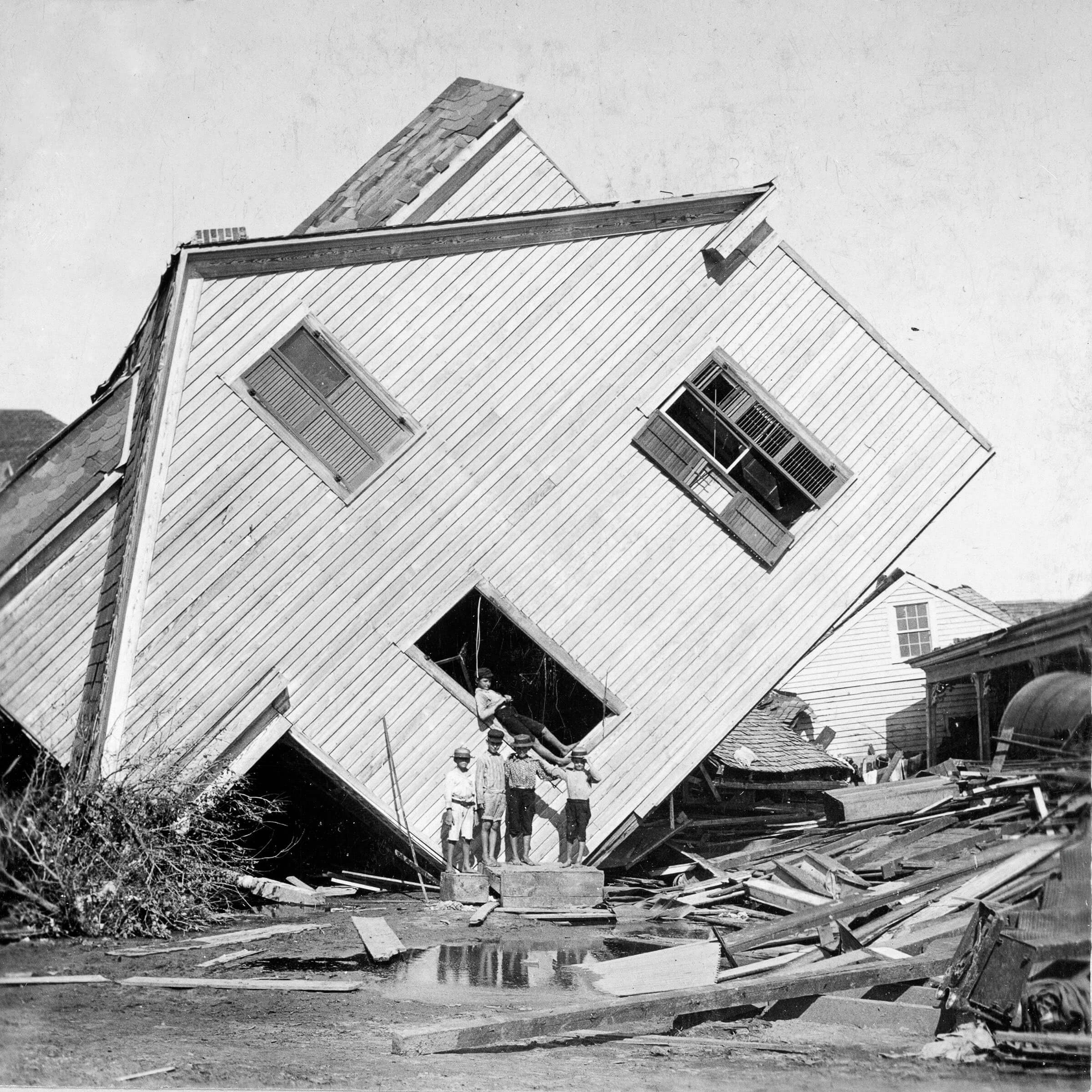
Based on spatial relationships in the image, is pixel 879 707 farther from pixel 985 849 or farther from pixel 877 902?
pixel 877 902

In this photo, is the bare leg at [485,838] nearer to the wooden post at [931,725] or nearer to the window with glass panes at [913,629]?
the wooden post at [931,725]

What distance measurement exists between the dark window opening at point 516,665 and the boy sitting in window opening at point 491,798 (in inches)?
52.8

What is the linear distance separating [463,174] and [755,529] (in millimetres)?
6587

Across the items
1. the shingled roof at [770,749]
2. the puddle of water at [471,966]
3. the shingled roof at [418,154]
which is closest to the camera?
the puddle of water at [471,966]

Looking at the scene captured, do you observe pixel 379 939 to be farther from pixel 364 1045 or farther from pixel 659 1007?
pixel 659 1007

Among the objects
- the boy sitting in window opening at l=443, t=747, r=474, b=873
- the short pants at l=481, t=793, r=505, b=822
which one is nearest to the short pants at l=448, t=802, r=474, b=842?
the boy sitting in window opening at l=443, t=747, r=474, b=873

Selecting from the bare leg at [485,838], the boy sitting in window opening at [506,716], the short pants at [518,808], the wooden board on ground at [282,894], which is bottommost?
the wooden board on ground at [282,894]

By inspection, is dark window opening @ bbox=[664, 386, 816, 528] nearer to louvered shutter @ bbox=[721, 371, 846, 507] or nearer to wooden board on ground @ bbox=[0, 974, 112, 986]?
louvered shutter @ bbox=[721, 371, 846, 507]

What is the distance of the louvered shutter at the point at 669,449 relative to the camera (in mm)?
14859

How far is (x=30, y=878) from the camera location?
30.6ft

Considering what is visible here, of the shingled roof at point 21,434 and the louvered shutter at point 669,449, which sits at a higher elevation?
the louvered shutter at point 669,449

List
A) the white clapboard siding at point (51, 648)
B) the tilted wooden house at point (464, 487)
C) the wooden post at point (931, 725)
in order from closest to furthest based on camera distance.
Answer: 1. the white clapboard siding at point (51, 648)
2. the tilted wooden house at point (464, 487)
3. the wooden post at point (931, 725)

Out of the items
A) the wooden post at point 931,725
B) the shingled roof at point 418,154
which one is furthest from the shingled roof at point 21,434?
the wooden post at point 931,725

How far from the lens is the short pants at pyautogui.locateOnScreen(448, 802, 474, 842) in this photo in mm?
13273
